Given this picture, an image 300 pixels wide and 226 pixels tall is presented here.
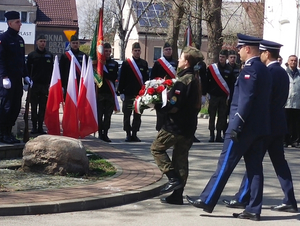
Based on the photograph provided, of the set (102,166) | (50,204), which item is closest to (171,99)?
(50,204)

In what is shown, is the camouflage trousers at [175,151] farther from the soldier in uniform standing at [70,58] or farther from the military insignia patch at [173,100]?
the soldier in uniform standing at [70,58]

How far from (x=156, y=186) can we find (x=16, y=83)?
3325mm

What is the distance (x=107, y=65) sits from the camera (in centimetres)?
1365

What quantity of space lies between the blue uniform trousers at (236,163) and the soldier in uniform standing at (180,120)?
69 cm

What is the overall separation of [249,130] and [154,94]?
126 centimetres

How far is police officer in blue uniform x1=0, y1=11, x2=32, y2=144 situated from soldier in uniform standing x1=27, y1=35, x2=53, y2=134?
278 cm

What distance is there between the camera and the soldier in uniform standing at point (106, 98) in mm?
13562

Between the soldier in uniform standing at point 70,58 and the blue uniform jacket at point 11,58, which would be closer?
the blue uniform jacket at point 11,58

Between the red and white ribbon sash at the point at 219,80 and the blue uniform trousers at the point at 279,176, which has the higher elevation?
the red and white ribbon sash at the point at 219,80

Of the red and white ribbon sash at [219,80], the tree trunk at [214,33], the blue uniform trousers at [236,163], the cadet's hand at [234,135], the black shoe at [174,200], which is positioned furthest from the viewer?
the tree trunk at [214,33]

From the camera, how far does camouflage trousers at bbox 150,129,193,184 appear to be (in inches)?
303

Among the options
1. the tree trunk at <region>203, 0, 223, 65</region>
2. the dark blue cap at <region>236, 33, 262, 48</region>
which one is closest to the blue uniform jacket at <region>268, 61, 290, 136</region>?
the dark blue cap at <region>236, 33, 262, 48</region>

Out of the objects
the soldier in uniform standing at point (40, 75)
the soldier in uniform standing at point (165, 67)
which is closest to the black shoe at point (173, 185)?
the soldier in uniform standing at point (165, 67)

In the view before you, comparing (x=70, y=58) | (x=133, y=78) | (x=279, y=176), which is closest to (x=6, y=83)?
(x=70, y=58)
